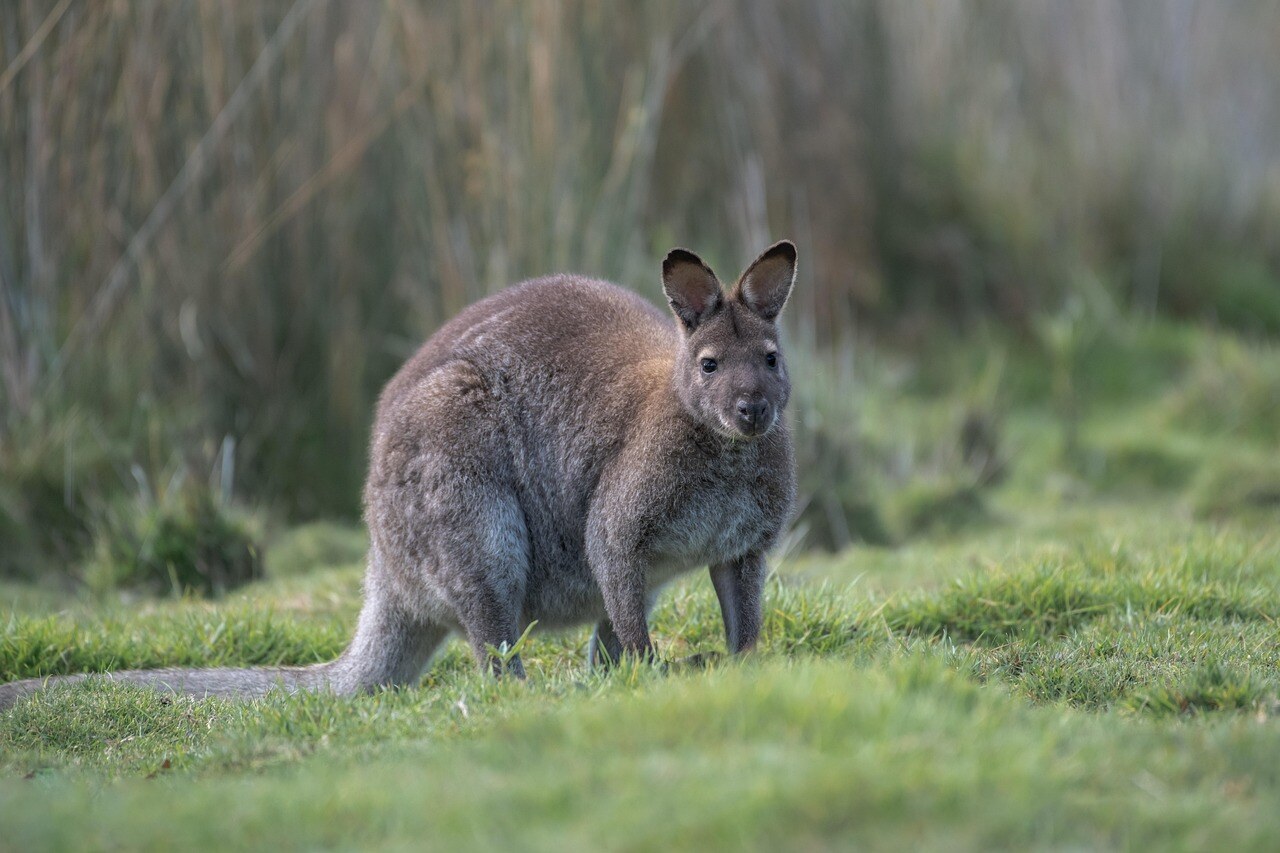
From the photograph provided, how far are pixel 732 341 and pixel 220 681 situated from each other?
83.6 inches

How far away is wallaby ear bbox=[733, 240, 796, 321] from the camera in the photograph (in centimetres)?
500

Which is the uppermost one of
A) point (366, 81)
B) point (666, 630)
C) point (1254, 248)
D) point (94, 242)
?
point (366, 81)

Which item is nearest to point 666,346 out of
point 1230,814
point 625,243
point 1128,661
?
point 1128,661

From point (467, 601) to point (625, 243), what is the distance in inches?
161

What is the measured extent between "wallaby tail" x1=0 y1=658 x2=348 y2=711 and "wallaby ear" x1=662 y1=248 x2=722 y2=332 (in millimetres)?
1720

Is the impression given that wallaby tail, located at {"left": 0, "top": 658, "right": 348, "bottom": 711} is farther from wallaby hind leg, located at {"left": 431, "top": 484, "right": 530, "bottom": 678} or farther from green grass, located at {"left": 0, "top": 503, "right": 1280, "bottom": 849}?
wallaby hind leg, located at {"left": 431, "top": 484, "right": 530, "bottom": 678}

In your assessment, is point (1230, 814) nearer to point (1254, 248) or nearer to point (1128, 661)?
point (1128, 661)

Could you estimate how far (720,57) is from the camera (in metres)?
10.5

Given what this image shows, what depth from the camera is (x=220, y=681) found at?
17.1 ft

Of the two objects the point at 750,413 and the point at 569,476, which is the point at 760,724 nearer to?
the point at 750,413

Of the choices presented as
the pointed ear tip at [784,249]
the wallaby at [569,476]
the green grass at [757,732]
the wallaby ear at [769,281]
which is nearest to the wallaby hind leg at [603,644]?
the wallaby at [569,476]

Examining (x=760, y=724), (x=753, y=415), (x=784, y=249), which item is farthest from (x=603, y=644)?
(x=760, y=724)

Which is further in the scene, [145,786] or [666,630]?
[666,630]

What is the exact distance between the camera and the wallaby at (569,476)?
4.93 metres
